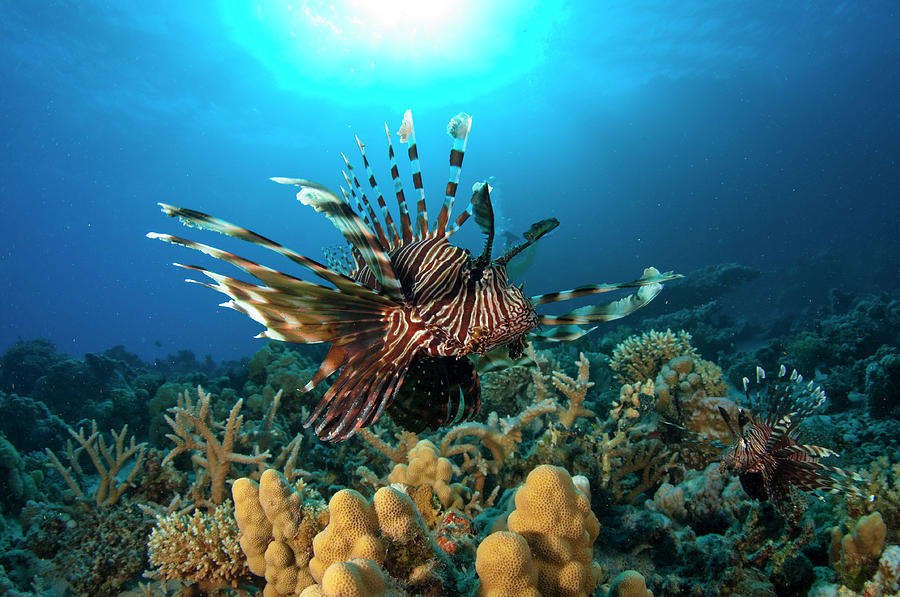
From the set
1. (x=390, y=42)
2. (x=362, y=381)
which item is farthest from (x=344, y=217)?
(x=390, y=42)

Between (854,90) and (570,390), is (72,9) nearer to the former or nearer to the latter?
(570,390)

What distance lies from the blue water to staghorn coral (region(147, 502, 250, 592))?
34.8 m

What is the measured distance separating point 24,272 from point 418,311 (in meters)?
152

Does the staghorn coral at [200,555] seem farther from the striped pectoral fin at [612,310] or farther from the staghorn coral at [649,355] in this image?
the staghorn coral at [649,355]

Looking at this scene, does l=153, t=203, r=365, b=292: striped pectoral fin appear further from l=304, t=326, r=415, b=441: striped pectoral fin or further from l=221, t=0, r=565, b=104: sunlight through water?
l=221, t=0, r=565, b=104: sunlight through water

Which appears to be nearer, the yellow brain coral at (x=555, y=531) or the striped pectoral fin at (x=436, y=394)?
the yellow brain coral at (x=555, y=531)

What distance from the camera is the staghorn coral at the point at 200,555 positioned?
2965 mm

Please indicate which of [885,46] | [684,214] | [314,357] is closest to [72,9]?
[314,357]

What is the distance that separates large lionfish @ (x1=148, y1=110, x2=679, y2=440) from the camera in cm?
173

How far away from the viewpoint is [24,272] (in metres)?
106

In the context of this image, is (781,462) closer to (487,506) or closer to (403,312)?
(487,506)

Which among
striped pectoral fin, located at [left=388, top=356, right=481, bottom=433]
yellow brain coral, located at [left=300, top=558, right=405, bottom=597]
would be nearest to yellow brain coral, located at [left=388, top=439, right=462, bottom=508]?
striped pectoral fin, located at [left=388, top=356, right=481, bottom=433]

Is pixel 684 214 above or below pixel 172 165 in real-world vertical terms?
below

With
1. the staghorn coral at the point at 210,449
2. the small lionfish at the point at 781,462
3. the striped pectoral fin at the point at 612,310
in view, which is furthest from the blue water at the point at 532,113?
the staghorn coral at the point at 210,449
